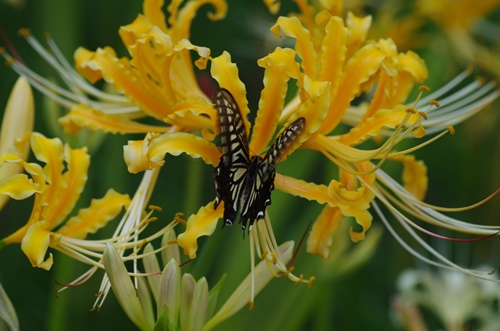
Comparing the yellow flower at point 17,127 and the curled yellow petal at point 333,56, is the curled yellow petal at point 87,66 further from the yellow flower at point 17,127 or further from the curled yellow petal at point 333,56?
the curled yellow petal at point 333,56

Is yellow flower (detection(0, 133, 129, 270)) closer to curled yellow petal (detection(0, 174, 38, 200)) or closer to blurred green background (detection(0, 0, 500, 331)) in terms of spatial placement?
curled yellow petal (detection(0, 174, 38, 200))

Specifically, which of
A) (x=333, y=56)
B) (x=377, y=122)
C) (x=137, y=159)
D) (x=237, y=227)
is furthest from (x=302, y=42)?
(x=237, y=227)

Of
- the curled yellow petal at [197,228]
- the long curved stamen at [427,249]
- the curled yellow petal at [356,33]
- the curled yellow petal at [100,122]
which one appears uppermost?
the curled yellow petal at [356,33]

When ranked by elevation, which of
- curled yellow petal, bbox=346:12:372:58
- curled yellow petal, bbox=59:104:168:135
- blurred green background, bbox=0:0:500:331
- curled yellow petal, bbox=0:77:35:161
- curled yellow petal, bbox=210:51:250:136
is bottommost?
blurred green background, bbox=0:0:500:331

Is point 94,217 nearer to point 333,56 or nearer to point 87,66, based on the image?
point 87,66

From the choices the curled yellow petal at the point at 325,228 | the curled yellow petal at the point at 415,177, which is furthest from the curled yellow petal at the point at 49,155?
the curled yellow petal at the point at 415,177

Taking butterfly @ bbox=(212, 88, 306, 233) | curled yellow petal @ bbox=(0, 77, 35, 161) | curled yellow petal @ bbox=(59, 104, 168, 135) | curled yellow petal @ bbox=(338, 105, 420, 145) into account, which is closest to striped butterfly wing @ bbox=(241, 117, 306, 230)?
butterfly @ bbox=(212, 88, 306, 233)

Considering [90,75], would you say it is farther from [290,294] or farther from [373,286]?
[373,286]
